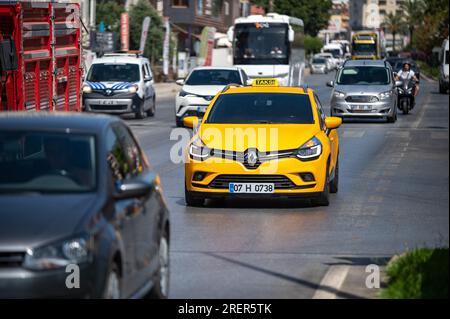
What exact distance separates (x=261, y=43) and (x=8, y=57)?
3307cm

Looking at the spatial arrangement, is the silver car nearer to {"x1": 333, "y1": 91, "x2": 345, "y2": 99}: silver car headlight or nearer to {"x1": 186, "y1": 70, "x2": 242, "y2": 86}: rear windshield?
{"x1": 333, "y1": 91, "x2": 345, "y2": 99}: silver car headlight

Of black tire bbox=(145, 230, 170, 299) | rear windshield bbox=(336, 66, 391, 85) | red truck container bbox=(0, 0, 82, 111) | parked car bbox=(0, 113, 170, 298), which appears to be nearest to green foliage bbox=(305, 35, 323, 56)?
rear windshield bbox=(336, 66, 391, 85)

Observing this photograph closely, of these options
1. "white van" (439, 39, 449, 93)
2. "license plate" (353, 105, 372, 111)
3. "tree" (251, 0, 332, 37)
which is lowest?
"tree" (251, 0, 332, 37)

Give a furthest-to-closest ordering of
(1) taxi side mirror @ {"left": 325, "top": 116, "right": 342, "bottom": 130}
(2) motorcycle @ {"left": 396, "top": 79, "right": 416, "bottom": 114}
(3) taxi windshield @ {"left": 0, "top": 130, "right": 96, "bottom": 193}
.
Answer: (2) motorcycle @ {"left": 396, "top": 79, "right": 416, "bottom": 114}
(1) taxi side mirror @ {"left": 325, "top": 116, "right": 342, "bottom": 130}
(3) taxi windshield @ {"left": 0, "top": 130, "right": 96, "bottom": 193}

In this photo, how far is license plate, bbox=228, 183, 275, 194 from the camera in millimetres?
15758

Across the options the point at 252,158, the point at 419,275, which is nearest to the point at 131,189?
the point at 419,275

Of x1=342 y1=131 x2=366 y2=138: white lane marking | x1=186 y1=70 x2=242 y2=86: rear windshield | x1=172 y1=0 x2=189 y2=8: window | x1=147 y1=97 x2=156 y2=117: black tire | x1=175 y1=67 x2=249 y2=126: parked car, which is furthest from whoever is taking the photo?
x1=172 y1=0 x2=189 y2=8: window

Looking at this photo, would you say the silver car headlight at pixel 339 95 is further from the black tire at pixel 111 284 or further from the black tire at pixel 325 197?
the black tire at pixel 111 284

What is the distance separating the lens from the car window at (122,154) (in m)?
8.60

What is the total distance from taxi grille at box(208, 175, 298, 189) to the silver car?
2094cm

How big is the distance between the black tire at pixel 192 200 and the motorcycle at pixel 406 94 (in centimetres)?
2590

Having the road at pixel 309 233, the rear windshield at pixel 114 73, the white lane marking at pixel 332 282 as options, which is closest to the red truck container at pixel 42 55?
the road at pixel 309 233
